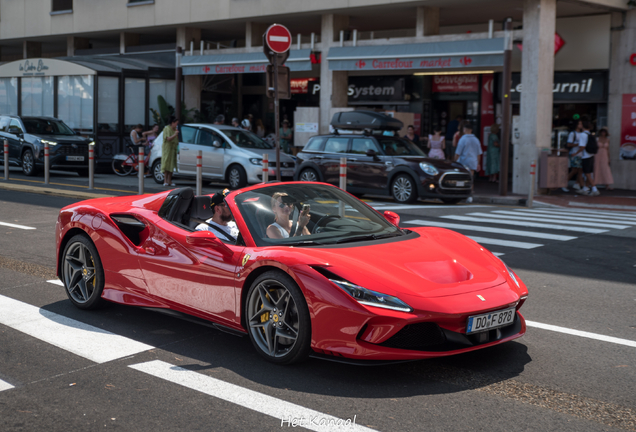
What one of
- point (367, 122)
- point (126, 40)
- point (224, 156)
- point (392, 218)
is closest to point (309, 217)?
point (392, 218)

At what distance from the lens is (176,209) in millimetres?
5879

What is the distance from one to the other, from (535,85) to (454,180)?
470 cm

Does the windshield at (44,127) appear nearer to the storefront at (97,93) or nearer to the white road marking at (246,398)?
the storefront at (97,93)

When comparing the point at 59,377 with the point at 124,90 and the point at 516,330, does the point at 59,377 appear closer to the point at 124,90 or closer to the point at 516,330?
the point at 516,330

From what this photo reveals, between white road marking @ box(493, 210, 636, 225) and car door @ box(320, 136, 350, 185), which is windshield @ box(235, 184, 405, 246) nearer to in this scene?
white road marking @ box(493, 210, 636, 225)

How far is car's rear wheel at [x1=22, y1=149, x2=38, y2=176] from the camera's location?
70.9 feet

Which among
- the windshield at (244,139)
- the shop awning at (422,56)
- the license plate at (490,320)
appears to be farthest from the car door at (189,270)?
the shop awning at (422,56)

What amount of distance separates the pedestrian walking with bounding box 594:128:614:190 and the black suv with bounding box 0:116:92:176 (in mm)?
15070

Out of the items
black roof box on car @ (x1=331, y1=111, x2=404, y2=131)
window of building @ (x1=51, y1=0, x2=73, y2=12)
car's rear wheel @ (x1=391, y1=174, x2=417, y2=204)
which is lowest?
car's rear wheel @ (x1=391, y1=174, x2=417, y2=204)

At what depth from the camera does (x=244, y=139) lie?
1939 cm

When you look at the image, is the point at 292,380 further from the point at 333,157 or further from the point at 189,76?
the point at 189,76

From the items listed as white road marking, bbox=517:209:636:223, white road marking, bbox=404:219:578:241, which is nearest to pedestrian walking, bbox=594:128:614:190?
white road marking, bbox=517:209:636:223

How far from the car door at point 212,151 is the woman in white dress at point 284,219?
13741 mm

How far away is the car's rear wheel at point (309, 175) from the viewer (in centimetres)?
1792
